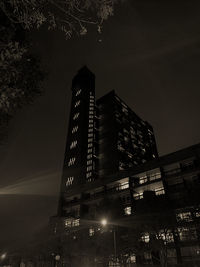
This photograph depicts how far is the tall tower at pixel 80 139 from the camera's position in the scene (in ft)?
231

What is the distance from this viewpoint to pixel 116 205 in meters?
44.4

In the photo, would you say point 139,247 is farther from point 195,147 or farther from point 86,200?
point 86,200

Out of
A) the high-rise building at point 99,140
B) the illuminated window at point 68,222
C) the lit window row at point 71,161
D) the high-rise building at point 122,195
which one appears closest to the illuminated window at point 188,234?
the high-rise building at point 122,195

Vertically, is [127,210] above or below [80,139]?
below

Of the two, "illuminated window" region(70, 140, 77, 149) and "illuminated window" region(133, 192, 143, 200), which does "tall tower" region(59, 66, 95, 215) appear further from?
"illuminated window" region(133, 192, 143, 200)

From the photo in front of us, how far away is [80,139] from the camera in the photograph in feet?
267

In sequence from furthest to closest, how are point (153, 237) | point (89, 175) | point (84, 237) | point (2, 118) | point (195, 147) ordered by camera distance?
1. point (89, 175)
2. point (195, 147)
3. point (84, 237)
4. point (153, 237)
5. point (2, 118)

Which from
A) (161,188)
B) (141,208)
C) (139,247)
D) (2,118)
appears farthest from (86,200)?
(2,118)

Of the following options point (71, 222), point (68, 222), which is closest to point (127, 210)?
point (71, 222)

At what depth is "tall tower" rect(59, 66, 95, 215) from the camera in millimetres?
70438

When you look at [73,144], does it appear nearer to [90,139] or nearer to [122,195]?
[90,139]

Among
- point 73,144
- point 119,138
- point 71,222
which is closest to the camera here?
point 71,222

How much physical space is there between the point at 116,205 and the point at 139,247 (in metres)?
20.4

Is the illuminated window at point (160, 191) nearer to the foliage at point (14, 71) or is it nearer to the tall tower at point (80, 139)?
the tall tower at point (80, 139)
